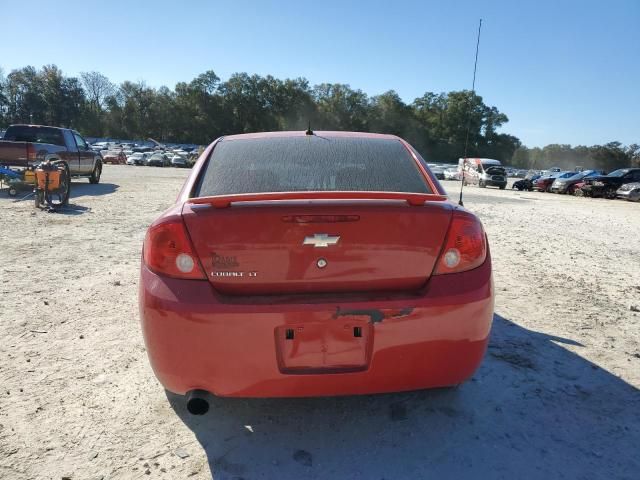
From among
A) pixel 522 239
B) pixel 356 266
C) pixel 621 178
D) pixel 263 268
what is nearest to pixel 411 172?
pixel 356 266

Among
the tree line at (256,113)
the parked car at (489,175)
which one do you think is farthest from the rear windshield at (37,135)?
the tree line at (256,113)

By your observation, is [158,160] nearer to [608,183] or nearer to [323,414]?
[608,183]

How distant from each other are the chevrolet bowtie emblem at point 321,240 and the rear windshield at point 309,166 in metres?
0.52

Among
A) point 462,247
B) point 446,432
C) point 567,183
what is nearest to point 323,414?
point 446,432

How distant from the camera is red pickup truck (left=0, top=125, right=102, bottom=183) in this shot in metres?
11.8

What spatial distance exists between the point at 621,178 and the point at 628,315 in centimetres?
2534

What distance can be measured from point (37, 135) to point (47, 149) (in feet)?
5.62

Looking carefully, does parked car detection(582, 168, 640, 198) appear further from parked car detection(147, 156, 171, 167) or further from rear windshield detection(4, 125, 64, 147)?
parked car detection(147, 156, 171, 167)

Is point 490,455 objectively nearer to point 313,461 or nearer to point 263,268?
point 313,461

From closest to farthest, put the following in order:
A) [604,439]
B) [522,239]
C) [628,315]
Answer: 1. [604,439]
2. [628,315]
3. [522,239]

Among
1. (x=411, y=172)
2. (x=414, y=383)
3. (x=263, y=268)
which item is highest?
(x=411, y=172)

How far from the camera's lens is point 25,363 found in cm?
299

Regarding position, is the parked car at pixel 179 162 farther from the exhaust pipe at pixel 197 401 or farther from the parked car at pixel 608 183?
the exhaust pipe at pixel 197 401

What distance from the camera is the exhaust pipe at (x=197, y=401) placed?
207 centimetres
